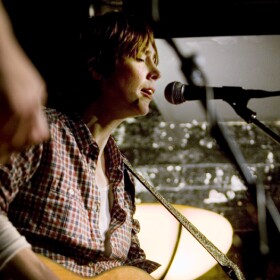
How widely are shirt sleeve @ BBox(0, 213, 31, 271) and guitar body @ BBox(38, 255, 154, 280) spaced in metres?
0.17

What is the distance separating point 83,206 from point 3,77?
117cm

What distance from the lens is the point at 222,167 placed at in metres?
2.91

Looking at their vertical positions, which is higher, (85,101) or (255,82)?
(85,101)

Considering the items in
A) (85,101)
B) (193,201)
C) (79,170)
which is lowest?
(193,201)

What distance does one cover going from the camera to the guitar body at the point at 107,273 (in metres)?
1.30

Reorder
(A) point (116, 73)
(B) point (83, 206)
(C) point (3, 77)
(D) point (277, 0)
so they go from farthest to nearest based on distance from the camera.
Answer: (D) point (277, 0)
(A) point (116, 73)
(B) point (83, 206)
(C) point (3, 77)

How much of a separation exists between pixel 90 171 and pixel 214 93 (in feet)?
1.93

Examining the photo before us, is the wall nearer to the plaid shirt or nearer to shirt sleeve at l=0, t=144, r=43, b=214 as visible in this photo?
the plaid shirt

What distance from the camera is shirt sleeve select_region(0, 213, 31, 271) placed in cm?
108

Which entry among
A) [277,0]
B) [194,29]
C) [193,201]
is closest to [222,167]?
[193,201]

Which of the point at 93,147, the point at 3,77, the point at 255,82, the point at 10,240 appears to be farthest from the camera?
the point at 255,82

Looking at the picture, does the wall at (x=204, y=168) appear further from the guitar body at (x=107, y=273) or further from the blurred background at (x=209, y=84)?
the guitar body at (x=107, y=273)

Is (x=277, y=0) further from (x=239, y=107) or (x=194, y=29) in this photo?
(x=239, y=107)

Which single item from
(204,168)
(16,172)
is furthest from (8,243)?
(204,168)
